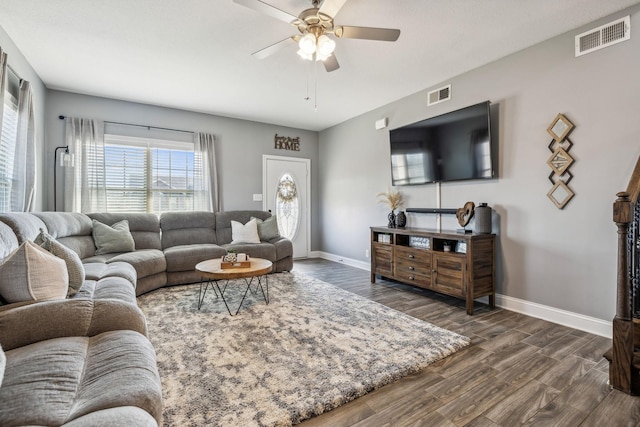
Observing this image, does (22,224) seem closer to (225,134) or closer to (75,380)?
(75,380)

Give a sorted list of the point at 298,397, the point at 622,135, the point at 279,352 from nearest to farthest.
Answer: the point at 298,397
the point at 279,352
the point at 622,135

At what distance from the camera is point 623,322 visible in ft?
5.67

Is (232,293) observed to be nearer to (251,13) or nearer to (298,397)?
(298,397)

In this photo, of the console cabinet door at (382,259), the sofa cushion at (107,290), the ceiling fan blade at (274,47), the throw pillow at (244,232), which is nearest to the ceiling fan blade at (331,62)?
the ceiling fan blade at (274,47)

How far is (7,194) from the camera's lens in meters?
2.85

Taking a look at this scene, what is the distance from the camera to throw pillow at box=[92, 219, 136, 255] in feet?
11.6

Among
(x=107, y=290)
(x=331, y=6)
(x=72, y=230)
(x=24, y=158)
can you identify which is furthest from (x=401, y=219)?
(x=24, y=158)

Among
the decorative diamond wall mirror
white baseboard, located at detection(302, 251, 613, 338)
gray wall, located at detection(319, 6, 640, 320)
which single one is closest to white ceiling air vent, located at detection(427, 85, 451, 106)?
gray wall, located at detection(319, 6, 640, 320)

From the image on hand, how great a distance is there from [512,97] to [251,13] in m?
2.72

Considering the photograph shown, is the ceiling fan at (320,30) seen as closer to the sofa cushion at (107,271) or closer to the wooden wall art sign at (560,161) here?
the wooden wall art sign at (560,161)

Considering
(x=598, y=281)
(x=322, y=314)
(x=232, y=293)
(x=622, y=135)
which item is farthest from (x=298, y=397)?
(x=622, y=135)

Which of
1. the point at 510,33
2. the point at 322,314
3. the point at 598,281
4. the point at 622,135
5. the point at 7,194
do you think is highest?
the point at 510,33

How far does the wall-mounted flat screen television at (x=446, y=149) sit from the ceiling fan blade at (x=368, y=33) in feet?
5.14

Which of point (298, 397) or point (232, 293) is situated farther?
point (232, 293)
